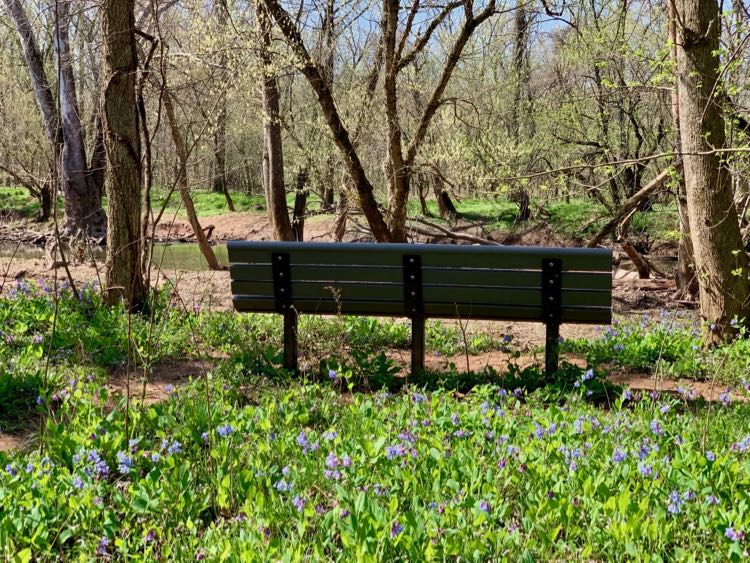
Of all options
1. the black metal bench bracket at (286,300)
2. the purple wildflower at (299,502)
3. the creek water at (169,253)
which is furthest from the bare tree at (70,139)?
the purple wildflower at (299,502)

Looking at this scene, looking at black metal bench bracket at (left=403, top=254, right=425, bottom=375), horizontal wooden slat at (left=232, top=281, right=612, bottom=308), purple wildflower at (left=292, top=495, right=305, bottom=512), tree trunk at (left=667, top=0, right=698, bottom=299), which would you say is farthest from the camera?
tree trunk at (left=667, top=0, right=698, bottom=299)

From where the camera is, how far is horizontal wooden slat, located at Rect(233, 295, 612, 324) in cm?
461

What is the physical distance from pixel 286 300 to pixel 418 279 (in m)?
0.88

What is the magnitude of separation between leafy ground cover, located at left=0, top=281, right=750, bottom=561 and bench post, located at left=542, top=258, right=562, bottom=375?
237mm

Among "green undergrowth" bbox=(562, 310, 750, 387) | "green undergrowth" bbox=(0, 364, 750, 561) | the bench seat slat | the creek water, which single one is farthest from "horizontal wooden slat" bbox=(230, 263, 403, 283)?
the creek water

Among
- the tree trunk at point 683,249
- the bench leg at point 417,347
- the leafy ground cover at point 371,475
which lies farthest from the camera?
the tree trunk at point 683,249

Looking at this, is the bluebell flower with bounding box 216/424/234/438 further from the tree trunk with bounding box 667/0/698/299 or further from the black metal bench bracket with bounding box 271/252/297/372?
the tree trunk with bounding box 667/0/698/299

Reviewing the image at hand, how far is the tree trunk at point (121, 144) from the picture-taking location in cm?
629

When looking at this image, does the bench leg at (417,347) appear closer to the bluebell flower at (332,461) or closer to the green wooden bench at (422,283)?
the green wooden bench at (422,283)

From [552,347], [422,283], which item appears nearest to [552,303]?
[552,347]

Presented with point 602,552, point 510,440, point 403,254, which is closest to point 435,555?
point 602,552

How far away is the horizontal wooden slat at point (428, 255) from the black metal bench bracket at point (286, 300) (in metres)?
0.05

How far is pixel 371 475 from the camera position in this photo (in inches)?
114

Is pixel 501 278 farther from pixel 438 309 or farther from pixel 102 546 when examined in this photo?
pixel 102 546
